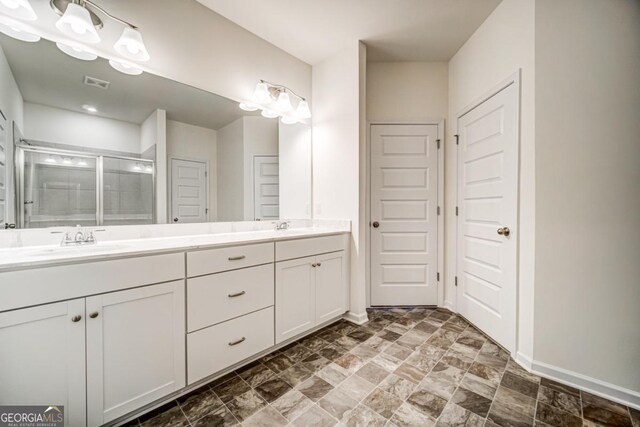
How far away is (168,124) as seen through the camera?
183 centimetres

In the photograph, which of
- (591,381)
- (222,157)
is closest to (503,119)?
(591,381)

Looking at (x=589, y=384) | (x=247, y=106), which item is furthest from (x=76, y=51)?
(x=589, y=384)

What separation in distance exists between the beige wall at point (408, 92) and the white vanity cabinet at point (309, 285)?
57.7 inches

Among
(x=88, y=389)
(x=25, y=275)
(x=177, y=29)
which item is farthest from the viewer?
(x=177, y=29)

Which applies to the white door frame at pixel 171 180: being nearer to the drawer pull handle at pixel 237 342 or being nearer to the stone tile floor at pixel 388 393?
the drawer pull handle at pixel 237 342

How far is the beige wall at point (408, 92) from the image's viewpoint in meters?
2.75

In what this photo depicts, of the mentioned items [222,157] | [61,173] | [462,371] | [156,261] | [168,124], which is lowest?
[462,371]

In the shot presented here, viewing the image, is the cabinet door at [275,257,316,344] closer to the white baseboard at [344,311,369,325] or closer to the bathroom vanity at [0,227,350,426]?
the bathroom vanity at [0,227,350,426]

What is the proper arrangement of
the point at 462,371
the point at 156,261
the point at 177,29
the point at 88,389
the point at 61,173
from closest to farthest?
the point at 88,389 → the point at 156,261 → the point at 61,173 → the point at 462,371 → the point at 177,29

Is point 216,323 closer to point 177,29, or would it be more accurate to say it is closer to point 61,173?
point 61,173

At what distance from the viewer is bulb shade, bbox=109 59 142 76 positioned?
1.56m

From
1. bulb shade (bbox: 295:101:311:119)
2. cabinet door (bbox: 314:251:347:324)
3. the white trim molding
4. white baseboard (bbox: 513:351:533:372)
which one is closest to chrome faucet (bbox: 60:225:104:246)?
cabinet door (bbox: 314:251:347:324)

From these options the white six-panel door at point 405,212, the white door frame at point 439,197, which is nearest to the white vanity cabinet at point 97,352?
the white door frame at point 439,197

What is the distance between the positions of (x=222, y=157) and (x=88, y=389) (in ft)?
5.10
